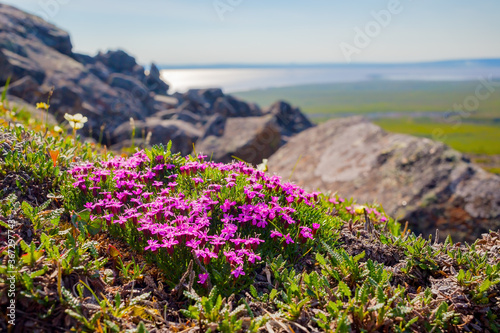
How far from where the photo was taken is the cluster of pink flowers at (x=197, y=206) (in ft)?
12.2

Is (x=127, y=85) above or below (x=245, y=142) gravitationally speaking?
above

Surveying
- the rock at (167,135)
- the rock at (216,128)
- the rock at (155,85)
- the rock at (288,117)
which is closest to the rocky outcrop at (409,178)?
the rock at (216,128)

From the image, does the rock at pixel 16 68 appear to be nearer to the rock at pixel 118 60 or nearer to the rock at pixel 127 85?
the rock at pixel 127 85

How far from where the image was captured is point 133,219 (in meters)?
4.02

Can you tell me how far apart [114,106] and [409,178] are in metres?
22.2

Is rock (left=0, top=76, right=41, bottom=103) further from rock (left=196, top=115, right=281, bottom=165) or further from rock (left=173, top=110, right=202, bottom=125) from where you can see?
rock (left=173, top=110, right=202, bottom=125)

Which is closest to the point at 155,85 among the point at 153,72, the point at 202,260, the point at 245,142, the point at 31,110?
the point at 153,72

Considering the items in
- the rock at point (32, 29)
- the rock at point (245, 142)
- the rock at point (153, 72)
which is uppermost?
the rock at point (32, 29)

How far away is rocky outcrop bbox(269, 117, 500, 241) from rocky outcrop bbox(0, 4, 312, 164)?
436 cm

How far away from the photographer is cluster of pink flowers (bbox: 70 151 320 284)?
3715 mm

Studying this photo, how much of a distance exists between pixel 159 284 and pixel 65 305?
2.94 ft

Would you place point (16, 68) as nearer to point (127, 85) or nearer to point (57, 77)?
Result: point (57, 77)

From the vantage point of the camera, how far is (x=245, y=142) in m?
15.6

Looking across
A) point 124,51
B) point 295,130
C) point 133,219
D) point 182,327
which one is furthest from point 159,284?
point 124,51
